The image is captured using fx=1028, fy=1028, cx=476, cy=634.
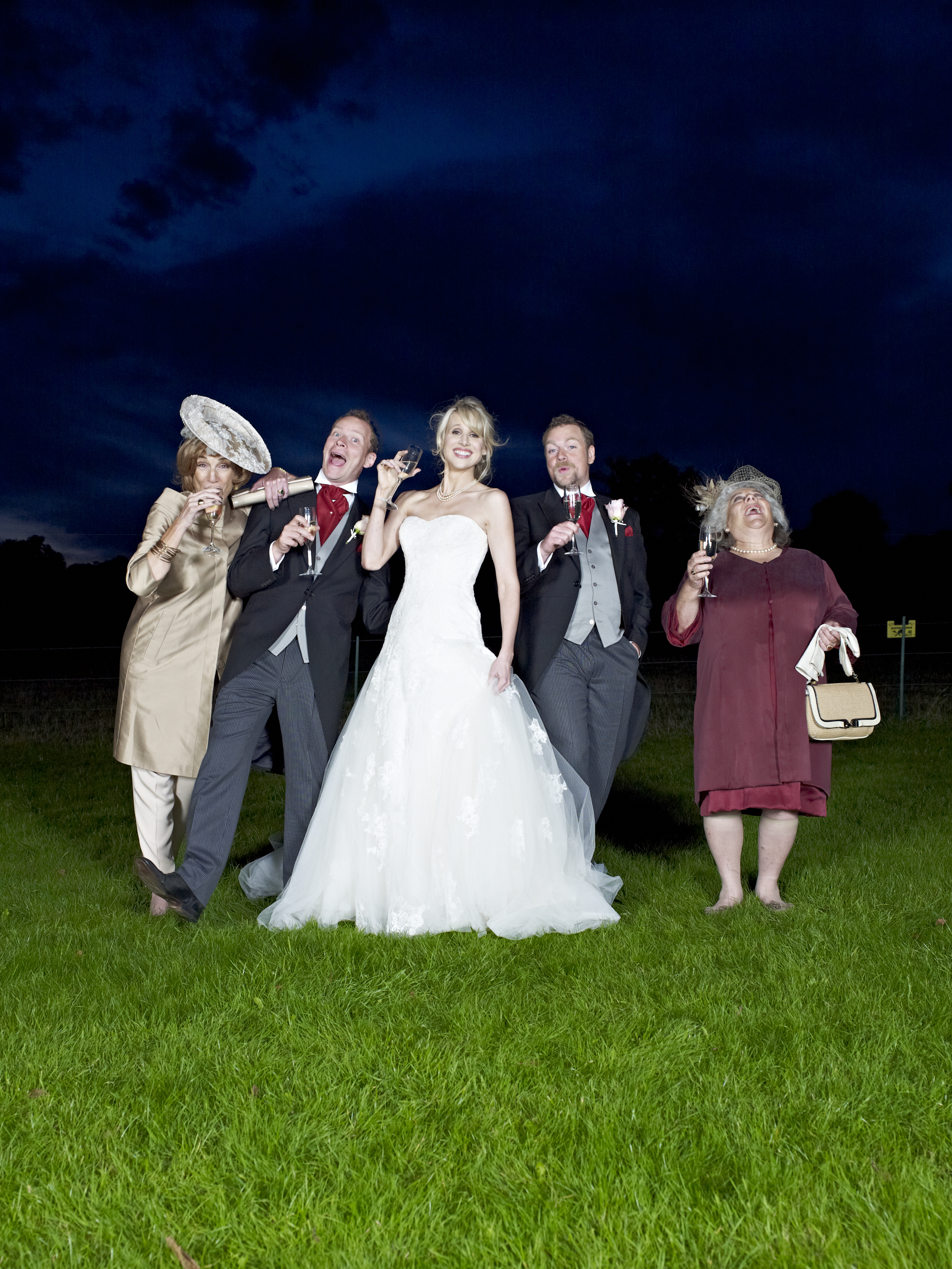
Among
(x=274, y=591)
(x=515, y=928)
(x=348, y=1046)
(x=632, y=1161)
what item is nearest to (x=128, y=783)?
(x=274, y=591)

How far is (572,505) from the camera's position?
5289 millimetres

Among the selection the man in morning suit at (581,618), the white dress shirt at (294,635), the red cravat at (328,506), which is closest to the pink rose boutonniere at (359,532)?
the red cravat at (328,506)

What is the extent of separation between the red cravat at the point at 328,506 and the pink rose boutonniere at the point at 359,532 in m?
0.11

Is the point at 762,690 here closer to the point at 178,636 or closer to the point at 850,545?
the point at 178,636

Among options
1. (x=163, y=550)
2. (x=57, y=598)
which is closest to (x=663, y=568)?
(x=57, y=598)

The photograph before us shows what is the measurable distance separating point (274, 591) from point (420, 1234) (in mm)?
3375

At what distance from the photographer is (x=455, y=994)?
3.96 m

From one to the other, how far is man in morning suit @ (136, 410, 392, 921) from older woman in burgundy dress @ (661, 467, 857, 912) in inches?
69.8

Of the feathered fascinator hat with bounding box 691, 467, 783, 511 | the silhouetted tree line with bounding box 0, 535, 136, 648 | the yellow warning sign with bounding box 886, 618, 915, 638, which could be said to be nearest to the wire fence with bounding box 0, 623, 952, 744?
the yellow warning sign with bounding box 886, 618, 915, 638

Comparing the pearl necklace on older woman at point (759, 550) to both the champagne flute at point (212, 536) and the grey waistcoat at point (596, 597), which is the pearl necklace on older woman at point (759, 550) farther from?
the champagne flute at point (212, 536)

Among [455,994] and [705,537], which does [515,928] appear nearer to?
[455,994]

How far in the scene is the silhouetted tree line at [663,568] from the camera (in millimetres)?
46969

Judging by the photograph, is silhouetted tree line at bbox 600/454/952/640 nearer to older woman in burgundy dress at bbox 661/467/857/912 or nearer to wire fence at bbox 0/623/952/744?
wire fence at bbox 0/623/952/744

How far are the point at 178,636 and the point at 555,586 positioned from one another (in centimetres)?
206
